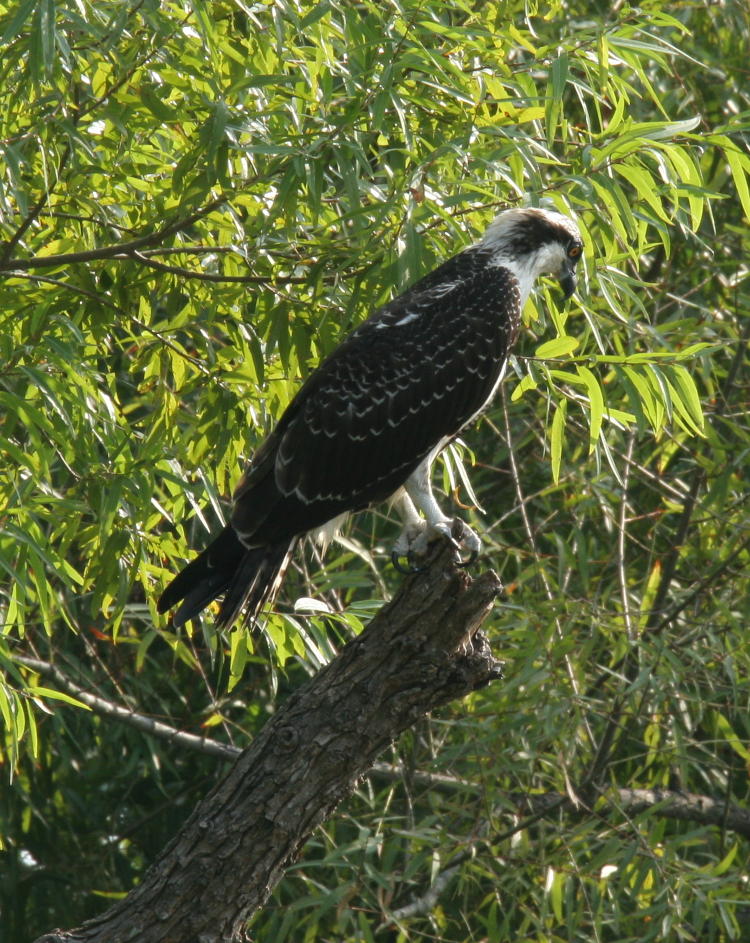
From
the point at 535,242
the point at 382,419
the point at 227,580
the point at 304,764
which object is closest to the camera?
the point at 304,764

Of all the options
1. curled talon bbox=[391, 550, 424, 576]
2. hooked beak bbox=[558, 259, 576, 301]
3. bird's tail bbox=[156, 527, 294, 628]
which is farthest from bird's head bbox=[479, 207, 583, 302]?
bird's tail bbox=[156, 527, 294, 628]

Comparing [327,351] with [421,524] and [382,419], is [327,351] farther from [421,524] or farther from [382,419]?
[421,524]

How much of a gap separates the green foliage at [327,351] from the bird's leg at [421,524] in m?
0.19

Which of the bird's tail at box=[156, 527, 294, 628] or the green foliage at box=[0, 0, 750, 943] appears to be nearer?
the green foliage at box=[0, 0, 750, 943]

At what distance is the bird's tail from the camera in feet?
12.0

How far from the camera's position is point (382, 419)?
3.97 m

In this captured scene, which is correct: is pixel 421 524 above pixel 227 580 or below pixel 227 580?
below

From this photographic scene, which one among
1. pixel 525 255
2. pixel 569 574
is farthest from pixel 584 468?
pixel 525 255

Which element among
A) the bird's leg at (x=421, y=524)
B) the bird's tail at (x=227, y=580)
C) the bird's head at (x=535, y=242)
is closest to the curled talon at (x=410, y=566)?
the bird's leg at (x=421, y=524)

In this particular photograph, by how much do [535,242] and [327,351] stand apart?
74cm

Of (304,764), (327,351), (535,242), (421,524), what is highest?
(327,351)

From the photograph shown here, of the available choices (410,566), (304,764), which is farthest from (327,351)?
(304,764)

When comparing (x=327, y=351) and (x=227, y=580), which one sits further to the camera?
(x=327, y=351)

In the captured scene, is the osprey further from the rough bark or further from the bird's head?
the rough bark
